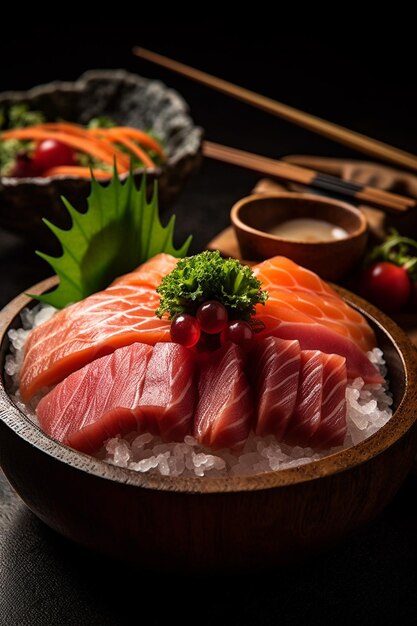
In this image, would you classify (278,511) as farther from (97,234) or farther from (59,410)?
(97,234)

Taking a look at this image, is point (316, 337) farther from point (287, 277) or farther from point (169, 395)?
point (169, 395)

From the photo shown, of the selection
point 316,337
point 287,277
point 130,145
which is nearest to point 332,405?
point 316,337

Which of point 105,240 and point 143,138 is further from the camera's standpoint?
point 143,138

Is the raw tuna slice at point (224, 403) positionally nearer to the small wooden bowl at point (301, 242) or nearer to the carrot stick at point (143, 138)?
the small wooden bowl at point (301, 242)

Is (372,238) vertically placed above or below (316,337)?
below

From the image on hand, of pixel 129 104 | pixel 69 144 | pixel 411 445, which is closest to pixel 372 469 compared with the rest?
pixel 411 445

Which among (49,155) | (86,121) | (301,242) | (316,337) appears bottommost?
(86,121)

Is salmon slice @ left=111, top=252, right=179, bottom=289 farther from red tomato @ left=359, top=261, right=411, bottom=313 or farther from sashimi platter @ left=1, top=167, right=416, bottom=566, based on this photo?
red tomato @ left=359, top=261, right=411, bottom=313
